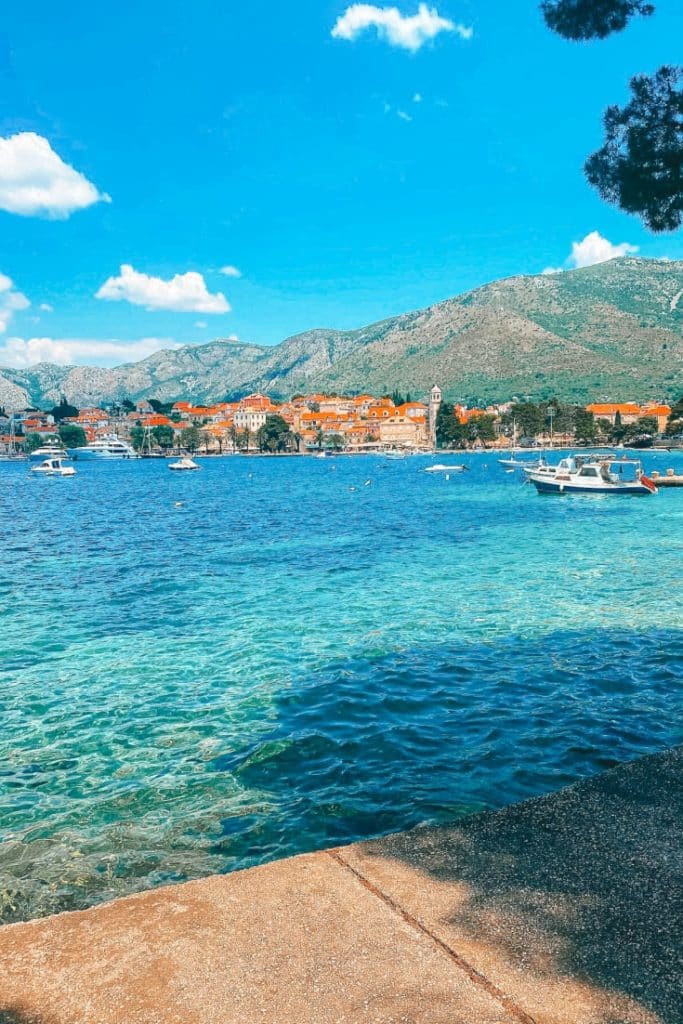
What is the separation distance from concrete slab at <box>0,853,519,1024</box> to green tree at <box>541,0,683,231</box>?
8.84 metres

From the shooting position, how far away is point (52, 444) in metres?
180

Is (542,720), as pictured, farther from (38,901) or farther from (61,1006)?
(61,1006)

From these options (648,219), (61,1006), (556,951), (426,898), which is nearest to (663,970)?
(556,951)

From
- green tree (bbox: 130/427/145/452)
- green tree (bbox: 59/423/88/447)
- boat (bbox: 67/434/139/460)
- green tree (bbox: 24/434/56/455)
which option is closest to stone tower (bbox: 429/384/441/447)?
boat (bbox: 67/434/139/460)

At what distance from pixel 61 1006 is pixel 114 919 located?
66cm

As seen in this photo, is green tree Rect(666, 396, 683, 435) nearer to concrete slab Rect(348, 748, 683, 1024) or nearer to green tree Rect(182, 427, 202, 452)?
green tree Rect(182, 427, 202, 452)

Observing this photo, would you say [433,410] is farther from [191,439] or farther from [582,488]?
[582,488]

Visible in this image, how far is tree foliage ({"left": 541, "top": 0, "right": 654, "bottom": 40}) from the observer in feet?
28.3

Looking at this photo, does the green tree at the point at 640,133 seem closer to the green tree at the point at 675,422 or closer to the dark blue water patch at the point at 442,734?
the dark blue water patch at the point at 442,734

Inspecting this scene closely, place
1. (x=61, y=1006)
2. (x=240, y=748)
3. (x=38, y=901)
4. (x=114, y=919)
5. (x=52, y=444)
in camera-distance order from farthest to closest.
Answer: (x=52, y=444) → (x=240, y=748) → (x=38, y=901) → (x=114, y=919) → (x=61, y=1006)

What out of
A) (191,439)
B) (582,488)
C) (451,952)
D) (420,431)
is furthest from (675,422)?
(451,952)

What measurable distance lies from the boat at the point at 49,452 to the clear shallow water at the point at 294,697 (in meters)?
150

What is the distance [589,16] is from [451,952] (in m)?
10.5

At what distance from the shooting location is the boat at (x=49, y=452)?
162 metres
